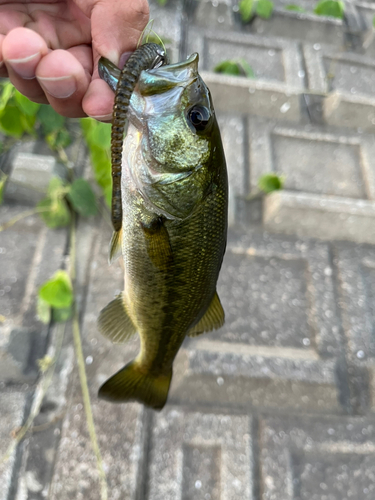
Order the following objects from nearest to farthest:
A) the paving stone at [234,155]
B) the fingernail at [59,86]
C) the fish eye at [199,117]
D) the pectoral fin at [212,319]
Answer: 1. the fish eye at [199,117]
2. the fingernail at [59,86]
3. the pectoral fin at [212,319]
4. the paving stone at [234,155]

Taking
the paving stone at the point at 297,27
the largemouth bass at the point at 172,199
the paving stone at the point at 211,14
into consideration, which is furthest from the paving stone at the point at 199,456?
the paving stone at the point at 297,27

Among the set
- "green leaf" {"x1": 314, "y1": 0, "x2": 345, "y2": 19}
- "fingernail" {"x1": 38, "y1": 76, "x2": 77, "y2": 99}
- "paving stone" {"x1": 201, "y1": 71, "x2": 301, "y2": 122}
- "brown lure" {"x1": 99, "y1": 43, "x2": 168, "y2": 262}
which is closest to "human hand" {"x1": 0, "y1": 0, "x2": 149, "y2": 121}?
"fingernail" {"x1": 38, "y1": 76, "x2": 77, "y2": 99}

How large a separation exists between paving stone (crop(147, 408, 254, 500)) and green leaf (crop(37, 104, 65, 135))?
6.00 feet

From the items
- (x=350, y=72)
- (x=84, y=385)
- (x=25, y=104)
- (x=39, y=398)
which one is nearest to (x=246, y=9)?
(x=350, y=72)

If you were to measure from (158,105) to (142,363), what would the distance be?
907 millimetres

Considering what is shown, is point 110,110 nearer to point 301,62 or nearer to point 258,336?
point 258,336

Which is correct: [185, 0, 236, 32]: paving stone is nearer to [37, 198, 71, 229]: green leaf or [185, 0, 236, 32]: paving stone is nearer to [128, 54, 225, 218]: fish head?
[37, 198, 71, 229]: green leaf

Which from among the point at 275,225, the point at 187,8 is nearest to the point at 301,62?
the point at 187,8

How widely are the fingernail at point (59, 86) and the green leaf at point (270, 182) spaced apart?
63.0 inches

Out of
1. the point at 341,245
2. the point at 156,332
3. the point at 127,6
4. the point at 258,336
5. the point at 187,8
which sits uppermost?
the point at 127,6

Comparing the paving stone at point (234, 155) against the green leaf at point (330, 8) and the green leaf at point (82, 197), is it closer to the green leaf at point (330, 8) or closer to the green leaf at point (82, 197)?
the green leaf at point (82, 197)

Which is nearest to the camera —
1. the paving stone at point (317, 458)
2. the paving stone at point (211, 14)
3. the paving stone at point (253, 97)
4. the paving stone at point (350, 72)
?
the paving stone at point (317, 458)

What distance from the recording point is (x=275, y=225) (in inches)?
95.0

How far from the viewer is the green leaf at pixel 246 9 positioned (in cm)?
343
